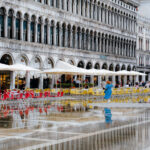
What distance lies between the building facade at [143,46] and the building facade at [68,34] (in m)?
6.77

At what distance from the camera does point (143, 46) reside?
86812 millimetres

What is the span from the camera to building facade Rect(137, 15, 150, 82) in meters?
84.1

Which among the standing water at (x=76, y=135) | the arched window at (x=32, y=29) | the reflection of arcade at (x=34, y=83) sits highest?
the arched window at (x=32, y=29)

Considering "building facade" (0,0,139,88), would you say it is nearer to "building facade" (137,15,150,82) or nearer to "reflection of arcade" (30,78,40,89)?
"reflection of arcade" (30,78,40,89)

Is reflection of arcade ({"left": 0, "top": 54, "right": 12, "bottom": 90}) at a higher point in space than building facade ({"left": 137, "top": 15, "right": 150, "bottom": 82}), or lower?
lower

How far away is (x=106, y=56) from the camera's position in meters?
65.1

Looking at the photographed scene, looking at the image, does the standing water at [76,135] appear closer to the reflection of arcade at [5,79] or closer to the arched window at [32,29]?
the reflection of arcade at [5,79]

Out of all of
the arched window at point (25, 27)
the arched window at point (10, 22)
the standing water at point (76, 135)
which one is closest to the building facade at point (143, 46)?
the arched window at point (25, 27)

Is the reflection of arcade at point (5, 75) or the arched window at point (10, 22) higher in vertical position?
the arched window at point (10, 22)

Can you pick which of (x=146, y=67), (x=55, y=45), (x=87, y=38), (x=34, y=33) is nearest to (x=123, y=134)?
(x=34, y=33)

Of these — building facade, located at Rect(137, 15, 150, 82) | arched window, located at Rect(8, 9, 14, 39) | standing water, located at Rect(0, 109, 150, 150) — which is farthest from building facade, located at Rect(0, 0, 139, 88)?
standing water, located at Rect(0, 109, 150, 150)

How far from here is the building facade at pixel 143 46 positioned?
84062mm

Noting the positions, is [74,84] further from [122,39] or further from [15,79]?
[122,39]

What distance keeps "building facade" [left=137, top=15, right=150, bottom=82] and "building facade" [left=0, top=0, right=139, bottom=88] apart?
6.77 meters
